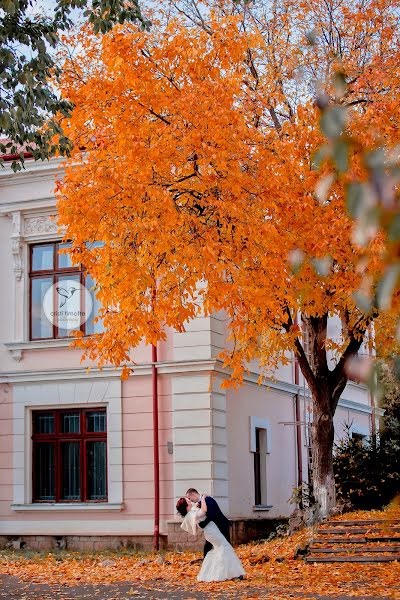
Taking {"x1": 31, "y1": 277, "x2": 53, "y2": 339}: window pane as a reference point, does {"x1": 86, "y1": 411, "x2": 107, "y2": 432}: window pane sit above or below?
below

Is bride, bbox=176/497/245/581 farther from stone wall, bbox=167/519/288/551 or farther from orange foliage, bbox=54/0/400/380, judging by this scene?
stone wall, bbox=167/519/288/551

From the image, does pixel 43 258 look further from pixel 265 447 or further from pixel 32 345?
pixel 265 447

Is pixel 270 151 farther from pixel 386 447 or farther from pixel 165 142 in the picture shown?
pixel 386 447

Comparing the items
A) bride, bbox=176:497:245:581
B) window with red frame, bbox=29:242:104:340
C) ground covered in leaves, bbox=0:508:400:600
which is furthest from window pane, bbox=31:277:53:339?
bride, bbox=176:497:245:581

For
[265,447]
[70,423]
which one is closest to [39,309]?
[70,423]

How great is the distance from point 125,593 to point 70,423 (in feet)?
26.3

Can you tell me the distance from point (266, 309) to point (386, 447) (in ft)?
19.0

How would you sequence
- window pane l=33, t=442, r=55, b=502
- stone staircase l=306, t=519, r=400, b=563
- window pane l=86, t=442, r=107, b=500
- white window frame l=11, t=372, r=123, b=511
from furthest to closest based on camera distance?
window pane l=33, t=442, r=55, b=502, window pane l=86, t=442, r=107, b=500, white window frame l=11, t=372, r=123, b=511, stone staircase l=306, t=519, r=400, b=563

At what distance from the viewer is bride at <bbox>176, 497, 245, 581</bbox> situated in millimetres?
14328

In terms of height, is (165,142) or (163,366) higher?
(165,142)

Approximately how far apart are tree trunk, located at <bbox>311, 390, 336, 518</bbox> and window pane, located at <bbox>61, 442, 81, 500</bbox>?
5.30 metres

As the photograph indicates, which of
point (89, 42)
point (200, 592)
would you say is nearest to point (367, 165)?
point (200, 592)

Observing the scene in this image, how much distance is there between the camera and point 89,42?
55.5 feet

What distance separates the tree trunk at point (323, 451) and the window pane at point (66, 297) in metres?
5.86
